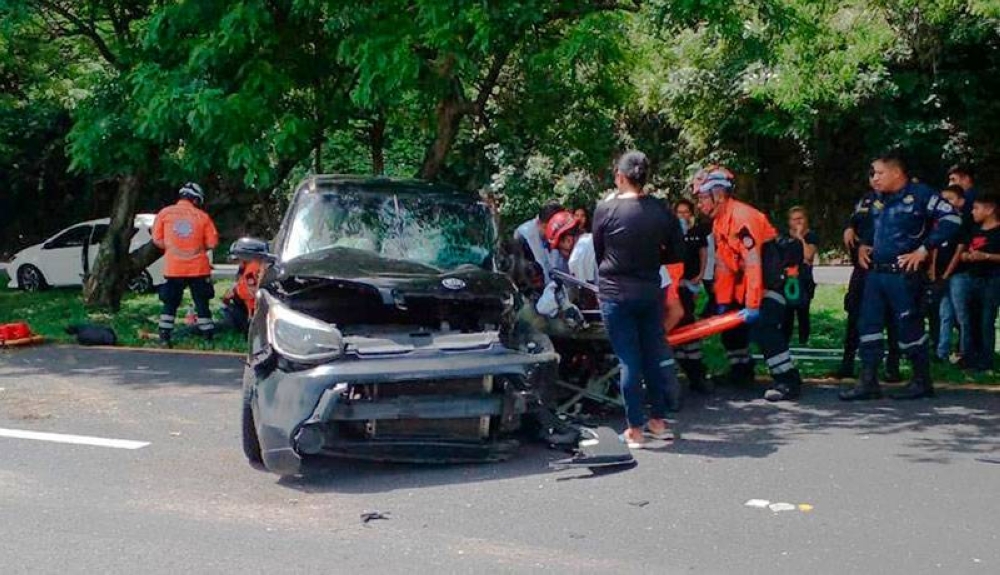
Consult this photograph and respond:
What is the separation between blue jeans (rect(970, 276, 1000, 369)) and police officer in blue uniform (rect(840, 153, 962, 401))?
154 centimetres

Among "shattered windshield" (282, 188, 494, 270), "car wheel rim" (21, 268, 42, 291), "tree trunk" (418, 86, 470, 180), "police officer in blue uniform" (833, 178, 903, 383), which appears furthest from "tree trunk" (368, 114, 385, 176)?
"car wheel rim" (21, 268, 42, 291)

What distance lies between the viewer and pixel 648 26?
33.1 feet

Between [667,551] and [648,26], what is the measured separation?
6069mm

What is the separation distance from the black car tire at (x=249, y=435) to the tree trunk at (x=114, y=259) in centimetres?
983

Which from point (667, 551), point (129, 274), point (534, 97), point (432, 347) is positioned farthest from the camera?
point (129, 274)

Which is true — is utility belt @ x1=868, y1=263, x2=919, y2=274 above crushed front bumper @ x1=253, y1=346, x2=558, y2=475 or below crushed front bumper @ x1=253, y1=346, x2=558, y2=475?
above

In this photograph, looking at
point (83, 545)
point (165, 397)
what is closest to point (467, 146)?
point (165, 397)

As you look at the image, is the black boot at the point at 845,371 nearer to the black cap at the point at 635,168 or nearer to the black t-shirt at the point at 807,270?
the black t-shirt at the point at 807,270

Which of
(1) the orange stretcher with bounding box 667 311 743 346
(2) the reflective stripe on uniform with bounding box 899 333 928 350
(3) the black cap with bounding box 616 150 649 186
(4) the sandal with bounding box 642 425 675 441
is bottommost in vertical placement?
(4) the sandal with bounding box 642 425 675 441

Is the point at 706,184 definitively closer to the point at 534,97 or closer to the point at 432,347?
the point at 432,347

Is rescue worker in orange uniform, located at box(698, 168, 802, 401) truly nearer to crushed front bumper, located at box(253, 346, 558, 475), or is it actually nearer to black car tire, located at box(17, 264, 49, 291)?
crushed front bumper, located at box(253, 346, 558, 475)

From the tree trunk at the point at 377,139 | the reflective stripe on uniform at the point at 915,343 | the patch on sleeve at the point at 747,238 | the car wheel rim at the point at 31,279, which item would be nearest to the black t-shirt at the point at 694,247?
the patch on sleeve at the point at 747,238

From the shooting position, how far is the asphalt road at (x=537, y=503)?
5.11 m

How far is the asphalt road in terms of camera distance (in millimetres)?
5105
